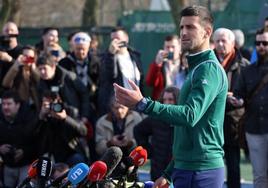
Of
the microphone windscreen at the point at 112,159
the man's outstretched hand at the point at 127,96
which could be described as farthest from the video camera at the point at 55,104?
the man's outstretched hand at the point at 127,96

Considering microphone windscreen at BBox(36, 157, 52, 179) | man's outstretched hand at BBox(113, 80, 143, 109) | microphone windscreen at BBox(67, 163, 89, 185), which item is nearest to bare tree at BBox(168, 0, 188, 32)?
microphone windscreen at BBox(36, 157, 52, 179)

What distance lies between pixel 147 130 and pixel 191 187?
169 inches

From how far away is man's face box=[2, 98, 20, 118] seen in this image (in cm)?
1077

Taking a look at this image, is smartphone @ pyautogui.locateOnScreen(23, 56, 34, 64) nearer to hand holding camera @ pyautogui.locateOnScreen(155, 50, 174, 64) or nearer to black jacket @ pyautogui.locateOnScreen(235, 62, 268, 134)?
hand holding camera @ pyautogui.locateOnScreen(155, 50, 174, 64)

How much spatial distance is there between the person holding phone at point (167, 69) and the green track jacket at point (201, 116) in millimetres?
5663

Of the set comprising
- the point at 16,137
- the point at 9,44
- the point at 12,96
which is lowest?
the point at 16,137

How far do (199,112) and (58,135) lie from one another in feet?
17.7


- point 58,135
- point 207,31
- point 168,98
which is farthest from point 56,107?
A: point 207,31

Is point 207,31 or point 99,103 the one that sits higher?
point 207,31

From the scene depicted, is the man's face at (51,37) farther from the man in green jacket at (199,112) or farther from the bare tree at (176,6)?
the bare tree at (176,6)

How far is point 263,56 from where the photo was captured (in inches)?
382

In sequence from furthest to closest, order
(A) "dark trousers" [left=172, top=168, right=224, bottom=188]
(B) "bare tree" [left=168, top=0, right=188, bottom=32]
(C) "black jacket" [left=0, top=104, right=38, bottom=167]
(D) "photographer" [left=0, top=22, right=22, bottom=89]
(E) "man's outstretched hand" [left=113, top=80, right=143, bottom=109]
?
(B) "bare tree" [left=168, top=0, right=188, bottom=32]
(D) "photographer" [left=0, top=22, right=22, bottom=89]
(C) "black jacket" [left=0, top=104, right=38, bottom=167]
(A) "dark trousers" [left=172, top=168, right=224, bottom=188]
(E) "man's outstretched hand" [left=113, top=80, right=143, bottom=109]

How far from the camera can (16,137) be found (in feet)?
35.1

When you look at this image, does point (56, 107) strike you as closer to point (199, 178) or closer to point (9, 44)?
point (9, 44)
